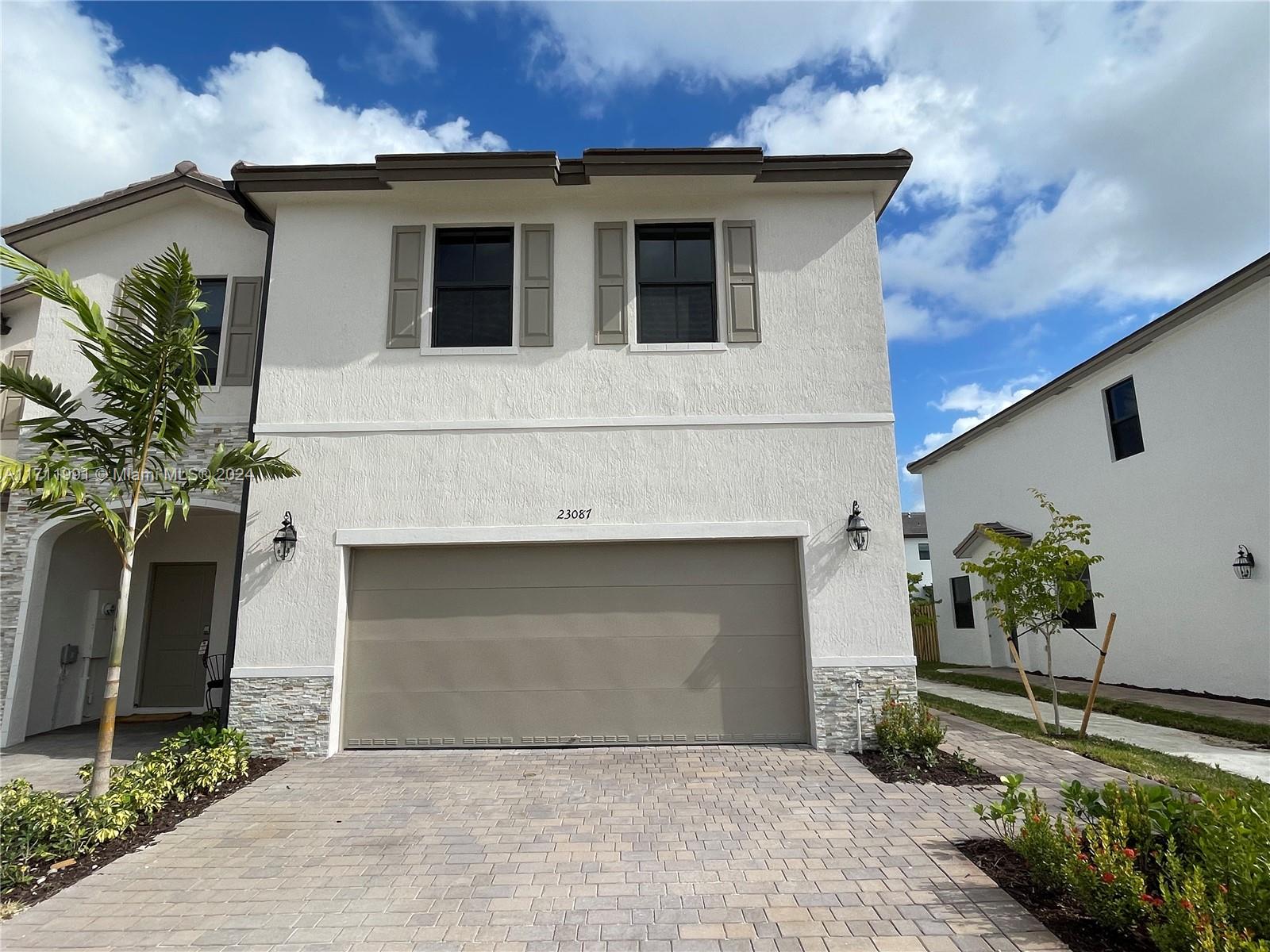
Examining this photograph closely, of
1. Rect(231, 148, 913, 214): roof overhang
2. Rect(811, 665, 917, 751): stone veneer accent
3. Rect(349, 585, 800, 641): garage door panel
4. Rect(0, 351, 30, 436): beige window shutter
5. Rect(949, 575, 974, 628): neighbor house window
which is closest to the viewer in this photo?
Rect(811, 665, 917, 751): stone veneer accent

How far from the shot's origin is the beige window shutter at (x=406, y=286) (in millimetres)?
8445

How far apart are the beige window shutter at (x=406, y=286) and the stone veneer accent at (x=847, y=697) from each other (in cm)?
653

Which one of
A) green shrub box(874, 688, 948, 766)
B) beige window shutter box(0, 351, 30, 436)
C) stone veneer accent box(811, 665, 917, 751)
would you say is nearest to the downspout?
beige window shutter box(0, 351, 30, 436)

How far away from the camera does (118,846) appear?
5156 mm

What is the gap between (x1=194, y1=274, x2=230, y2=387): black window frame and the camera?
883 centimetres

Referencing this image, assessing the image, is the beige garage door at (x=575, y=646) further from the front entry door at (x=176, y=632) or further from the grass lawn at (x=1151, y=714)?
the grass lawn at (x=1151, y=714)

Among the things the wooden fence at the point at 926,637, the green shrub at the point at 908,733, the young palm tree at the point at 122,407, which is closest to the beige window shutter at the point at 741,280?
the green shrub at the point at 908,733

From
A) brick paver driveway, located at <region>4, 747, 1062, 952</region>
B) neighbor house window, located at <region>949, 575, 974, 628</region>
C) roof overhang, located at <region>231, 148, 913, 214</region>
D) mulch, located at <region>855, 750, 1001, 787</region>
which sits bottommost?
brick paver driveway, located at <region>4, 747, 1062, 952</region>

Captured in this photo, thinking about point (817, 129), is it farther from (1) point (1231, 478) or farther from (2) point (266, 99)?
(1) point (1231, 478)

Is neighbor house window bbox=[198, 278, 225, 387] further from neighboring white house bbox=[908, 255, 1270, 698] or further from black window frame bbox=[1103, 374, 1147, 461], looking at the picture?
black window frame bbox=[1103, 374, 1147, 461]

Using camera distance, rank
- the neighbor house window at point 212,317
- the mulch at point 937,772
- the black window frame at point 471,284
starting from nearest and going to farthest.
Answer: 1. the mulch at point 937,772
2. the black window frame at point 471,284
3. the neighbor house window at point 212,317

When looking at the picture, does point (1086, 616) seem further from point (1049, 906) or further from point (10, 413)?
point (10, 413)

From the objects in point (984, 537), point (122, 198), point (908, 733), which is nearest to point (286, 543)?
point (122, 198)

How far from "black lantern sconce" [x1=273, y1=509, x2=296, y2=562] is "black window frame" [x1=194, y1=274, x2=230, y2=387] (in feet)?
7.83
